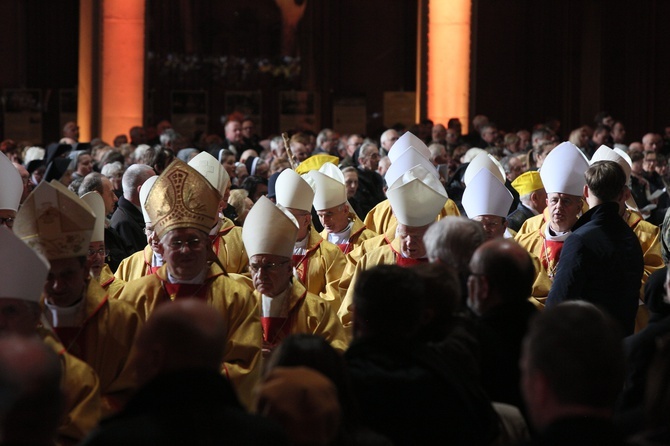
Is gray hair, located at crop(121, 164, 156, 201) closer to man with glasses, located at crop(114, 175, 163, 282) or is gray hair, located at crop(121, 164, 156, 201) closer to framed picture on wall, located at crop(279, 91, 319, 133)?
man with glasses, located at crop(114, 175, 163, 282)

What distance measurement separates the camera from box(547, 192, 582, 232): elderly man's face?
23.7 feet

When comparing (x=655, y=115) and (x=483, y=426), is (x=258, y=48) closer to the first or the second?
(x=655, y=115)

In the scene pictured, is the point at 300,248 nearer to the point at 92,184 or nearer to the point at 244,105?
the point at 92,184

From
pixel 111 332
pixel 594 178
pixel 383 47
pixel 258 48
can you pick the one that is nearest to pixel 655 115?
pixel 383 47

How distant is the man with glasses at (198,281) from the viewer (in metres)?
5.21

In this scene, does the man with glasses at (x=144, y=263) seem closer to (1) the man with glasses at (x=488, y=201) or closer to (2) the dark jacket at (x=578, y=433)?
(1) the man with glasses at (x=488, y=201)

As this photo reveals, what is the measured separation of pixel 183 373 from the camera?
303 cm

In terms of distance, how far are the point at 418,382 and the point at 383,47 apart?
1924 cm

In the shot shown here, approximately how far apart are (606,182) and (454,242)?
165 centimetres

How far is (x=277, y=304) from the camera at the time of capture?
18.4 feet

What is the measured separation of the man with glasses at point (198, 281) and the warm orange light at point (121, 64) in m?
12.0

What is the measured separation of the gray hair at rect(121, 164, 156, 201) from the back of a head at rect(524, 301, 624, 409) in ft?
18.2

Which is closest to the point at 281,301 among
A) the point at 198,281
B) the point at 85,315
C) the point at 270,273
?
the point at 270,273

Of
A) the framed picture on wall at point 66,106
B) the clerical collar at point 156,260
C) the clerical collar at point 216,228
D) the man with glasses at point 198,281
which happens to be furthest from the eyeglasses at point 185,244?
the framed picture on wall at point 66,106
